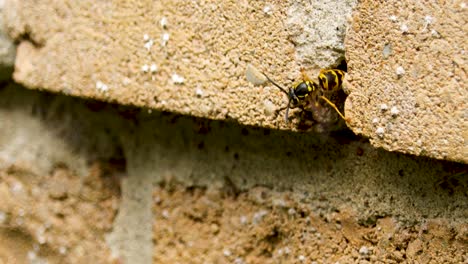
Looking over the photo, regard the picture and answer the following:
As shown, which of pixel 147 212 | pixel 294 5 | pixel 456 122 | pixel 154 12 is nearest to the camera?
pixel 456 122

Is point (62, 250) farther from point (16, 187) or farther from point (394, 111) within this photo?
point (394, 111)

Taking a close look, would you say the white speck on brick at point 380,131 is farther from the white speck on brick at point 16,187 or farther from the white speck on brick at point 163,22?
the white speck on brick at point 16,187

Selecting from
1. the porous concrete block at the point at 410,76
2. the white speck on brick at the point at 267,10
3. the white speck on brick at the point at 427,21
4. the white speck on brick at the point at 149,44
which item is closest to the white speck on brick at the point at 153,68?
the white speck on brick at the point at 149,44

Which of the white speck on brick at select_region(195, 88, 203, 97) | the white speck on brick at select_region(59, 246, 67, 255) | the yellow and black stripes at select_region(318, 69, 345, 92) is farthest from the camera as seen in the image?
the white speck on brick at select_region(59, 246, 67, 255)

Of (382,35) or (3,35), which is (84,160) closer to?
(3,35)

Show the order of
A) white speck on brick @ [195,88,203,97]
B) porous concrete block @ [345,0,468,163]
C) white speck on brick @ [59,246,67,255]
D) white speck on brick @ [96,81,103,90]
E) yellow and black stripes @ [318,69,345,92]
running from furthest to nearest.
→ white speck on brick @ [59,246,67,255] < white speck on brick @ [96,81,103,90] < white speck on brick @ [195,88,203,97] < yellow and black stripes @ [318,69,345,92] < porous concrete block @ [345,0,468,163]

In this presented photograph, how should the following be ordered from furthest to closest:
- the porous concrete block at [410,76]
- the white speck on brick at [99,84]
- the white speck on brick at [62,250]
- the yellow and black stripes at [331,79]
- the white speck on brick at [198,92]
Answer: the white speck on brick at [62,250] < the white speck on brick at [99,84] < the white speck on brick at [198,92] < the yellow and black stripes at [331,79] < the porous concrete block at [410,76]

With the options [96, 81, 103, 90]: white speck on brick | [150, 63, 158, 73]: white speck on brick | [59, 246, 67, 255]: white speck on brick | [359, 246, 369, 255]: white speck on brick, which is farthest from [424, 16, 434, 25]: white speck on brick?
[59, 246, 67, 255]: white speck on brick

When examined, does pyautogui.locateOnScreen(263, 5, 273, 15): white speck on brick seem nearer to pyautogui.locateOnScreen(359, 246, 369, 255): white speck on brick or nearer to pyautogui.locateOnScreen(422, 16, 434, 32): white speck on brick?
pyautogui.locateOnScreen(422, 16, 434, 32): white speck on brick

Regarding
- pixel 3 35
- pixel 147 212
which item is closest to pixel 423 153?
pixel 147 212
